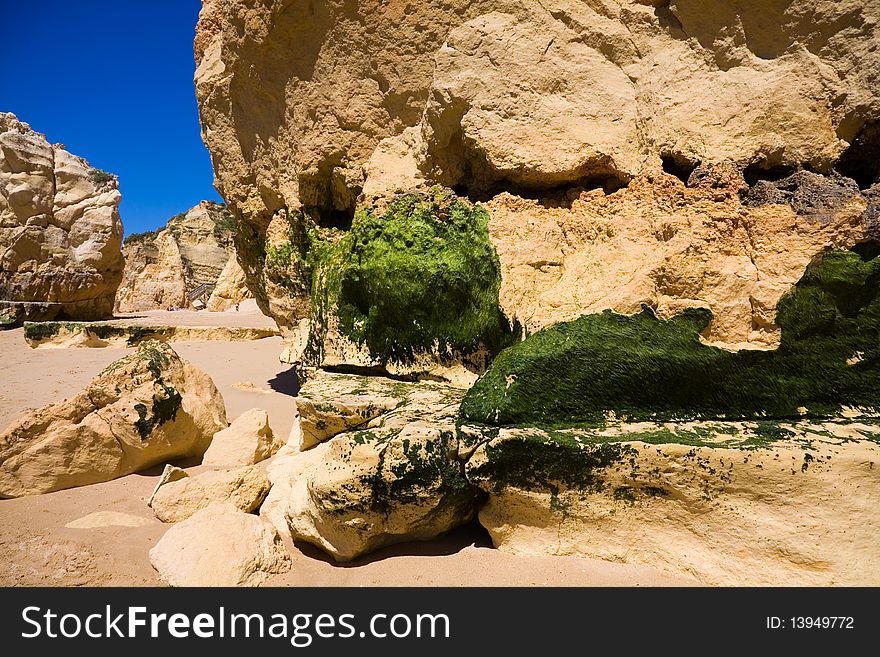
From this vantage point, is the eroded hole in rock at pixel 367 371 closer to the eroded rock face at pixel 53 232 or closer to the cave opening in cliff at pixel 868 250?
the cave opening in cliff at pixel 868 250

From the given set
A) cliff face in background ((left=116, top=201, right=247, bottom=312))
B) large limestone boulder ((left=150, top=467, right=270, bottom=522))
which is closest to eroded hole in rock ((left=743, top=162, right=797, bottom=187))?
large limestone boulder ((left=150, top=467, right=270, bottom=522))

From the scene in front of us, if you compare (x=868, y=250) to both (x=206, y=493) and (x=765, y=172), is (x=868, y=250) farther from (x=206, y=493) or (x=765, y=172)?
(x=206, y=493)

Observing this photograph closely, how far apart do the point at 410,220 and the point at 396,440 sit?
1775 millimetres

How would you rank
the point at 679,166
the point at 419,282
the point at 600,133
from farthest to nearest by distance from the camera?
the point at 419,282
the point at 600,133
the point at 679,166

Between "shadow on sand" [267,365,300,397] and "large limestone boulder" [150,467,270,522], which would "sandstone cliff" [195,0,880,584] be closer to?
"large limestone boulder" [150,467,270,522]

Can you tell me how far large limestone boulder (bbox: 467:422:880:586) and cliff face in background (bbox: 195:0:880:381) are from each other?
26.9 inches

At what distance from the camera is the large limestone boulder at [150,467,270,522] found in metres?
2.77

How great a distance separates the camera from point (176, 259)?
2308 cm

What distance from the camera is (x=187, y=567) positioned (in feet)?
7.25

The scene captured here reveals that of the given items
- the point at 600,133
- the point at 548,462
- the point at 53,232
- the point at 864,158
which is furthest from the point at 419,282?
the point at 53,232

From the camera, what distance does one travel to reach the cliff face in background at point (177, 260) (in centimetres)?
2238

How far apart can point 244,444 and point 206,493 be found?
0.78 meters

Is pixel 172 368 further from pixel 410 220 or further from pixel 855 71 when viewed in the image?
pixel 855 71
